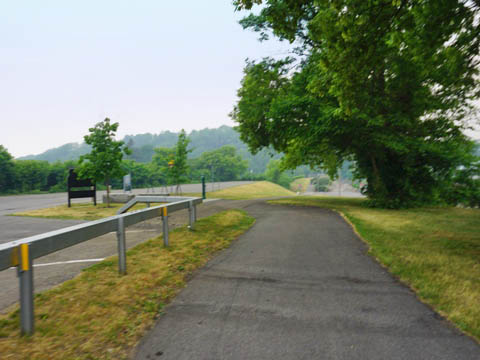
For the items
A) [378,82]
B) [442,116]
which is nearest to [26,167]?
[378,82]

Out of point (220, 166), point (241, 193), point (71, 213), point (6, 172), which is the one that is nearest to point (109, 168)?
point (71, 213)

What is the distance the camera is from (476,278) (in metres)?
4.45

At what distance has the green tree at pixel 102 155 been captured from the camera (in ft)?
55.4

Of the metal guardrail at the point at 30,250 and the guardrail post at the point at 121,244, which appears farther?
the guardrail post at the point at 121,244

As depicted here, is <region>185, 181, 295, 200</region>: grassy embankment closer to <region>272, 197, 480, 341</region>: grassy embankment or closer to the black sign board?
the black sign board

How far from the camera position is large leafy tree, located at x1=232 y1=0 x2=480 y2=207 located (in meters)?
6.78

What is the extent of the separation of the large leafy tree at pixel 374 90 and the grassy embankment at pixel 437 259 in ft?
11.9

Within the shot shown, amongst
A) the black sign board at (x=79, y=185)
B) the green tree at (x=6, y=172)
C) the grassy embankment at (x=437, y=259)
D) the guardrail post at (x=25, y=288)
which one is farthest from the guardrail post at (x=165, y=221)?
the green tree at (x=6, y=172)

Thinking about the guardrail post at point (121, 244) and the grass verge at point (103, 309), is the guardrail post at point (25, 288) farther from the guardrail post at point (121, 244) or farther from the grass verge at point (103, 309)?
the guardrail post at point (121, 244)

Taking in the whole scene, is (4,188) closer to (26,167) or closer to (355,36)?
(26,167)

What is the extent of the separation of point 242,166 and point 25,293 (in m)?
96.9

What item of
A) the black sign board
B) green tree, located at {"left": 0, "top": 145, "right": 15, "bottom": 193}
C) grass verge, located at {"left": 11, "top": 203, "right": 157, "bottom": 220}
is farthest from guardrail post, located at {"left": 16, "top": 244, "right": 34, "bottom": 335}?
green tree, located at {"left": 0, "top": 145, "right": 15, "bottom": 193}

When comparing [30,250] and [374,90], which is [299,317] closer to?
[30,250]

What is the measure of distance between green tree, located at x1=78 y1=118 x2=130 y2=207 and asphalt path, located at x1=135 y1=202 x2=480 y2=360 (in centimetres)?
1399
